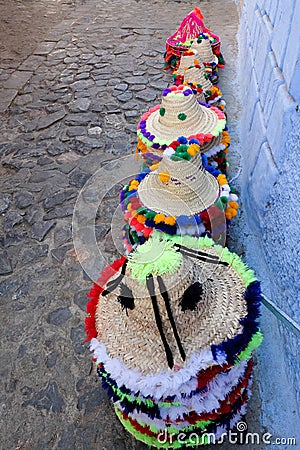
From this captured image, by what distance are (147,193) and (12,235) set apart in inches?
50.7

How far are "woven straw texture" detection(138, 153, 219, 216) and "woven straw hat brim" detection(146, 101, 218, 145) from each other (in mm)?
384

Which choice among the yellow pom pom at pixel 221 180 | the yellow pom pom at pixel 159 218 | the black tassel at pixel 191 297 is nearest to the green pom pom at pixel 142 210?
the yellow pom pom at pixel 159 218

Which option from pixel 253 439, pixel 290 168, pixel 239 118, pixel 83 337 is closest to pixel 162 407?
pixel 253 439

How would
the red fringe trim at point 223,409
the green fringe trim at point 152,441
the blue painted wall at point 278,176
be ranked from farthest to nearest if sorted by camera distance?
the blue painted wall at point 278,176 → the green fringe trim at point 152,441 → the red fringe trim at point 223,409

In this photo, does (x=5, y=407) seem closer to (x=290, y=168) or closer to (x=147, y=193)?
(x=147, y=193)

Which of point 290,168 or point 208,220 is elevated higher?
point 290,168

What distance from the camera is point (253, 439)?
1730 millimetres

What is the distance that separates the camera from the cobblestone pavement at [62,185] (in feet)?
6.23

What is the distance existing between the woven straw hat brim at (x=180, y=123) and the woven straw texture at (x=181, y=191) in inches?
15.1

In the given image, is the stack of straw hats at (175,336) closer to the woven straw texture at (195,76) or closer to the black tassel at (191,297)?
the black tassel at (191,297)

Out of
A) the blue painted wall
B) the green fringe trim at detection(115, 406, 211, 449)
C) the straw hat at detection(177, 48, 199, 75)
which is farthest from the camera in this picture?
the straw hat at detection(177, 48, 199, 75)

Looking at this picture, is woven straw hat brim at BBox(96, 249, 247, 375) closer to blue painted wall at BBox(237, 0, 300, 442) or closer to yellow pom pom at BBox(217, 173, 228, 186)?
blue painted wall at BBox(237, 0, 300, 442)

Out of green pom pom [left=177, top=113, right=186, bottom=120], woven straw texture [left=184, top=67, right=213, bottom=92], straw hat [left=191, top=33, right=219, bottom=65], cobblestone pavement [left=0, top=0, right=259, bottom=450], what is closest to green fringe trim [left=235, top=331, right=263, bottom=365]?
cobblestone pavement [left=0, top=0, right=259, bottom=450]

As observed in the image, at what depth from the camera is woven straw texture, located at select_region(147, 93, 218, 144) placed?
244 cm
